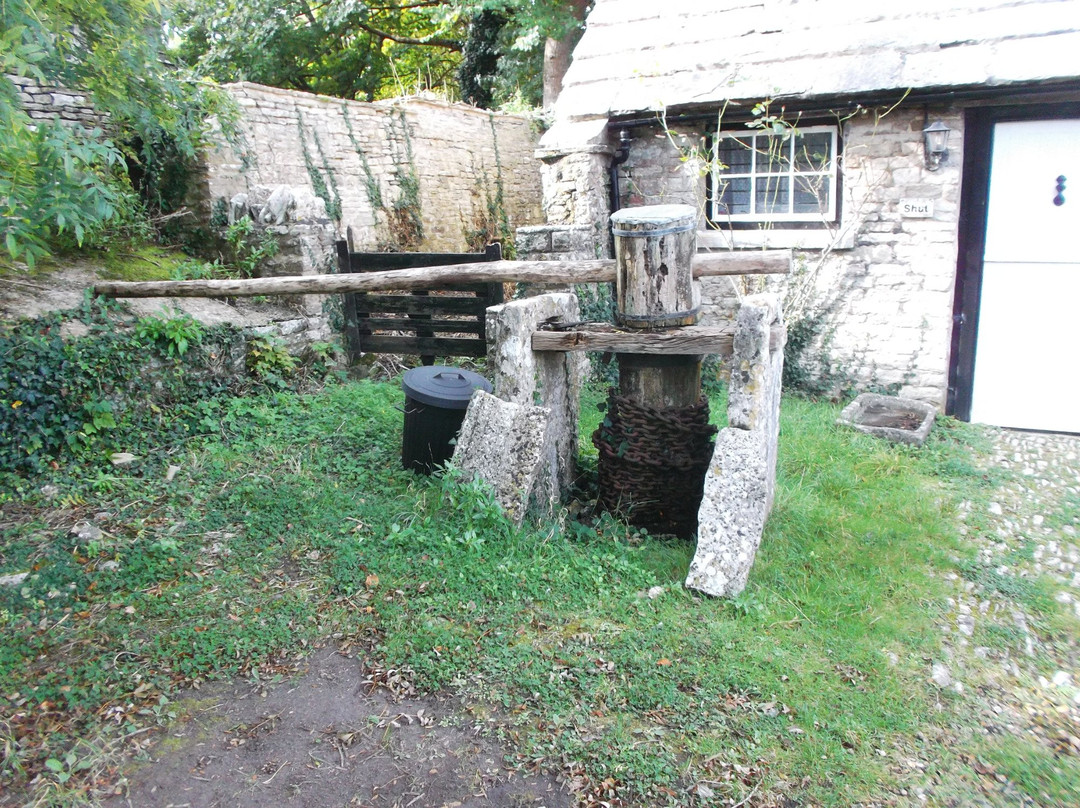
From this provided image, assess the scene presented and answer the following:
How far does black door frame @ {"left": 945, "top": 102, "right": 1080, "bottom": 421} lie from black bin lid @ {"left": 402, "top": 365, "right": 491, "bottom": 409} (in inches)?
206

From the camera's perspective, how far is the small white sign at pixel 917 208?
24.9ft

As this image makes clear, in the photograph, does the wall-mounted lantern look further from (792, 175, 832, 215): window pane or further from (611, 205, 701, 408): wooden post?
(611, 205, 701, 408): wooden post

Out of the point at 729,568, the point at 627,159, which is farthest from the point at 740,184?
the point at 729,568

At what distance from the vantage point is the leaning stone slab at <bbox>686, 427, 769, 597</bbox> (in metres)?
4.18

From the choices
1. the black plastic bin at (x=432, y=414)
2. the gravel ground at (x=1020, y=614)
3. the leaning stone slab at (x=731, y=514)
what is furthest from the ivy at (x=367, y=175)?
the gravel ground at (x=1020, y=614)

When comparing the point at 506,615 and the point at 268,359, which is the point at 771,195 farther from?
the point at 506,615

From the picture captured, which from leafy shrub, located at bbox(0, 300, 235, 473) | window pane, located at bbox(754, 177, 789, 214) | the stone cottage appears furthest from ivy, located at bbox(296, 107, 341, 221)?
window pane, located at bbox(754, 177, 789, 214)

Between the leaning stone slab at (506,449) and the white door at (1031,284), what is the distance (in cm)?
556

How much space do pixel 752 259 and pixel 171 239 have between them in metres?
6.57

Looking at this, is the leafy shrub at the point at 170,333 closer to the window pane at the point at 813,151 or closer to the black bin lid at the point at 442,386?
the black bin lid at the point at 442,386

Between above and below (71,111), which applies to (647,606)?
below

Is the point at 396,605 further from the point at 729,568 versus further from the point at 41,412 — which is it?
the point at 41,412

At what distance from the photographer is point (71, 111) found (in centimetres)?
822

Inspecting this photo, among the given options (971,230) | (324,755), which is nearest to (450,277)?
(324,755)
